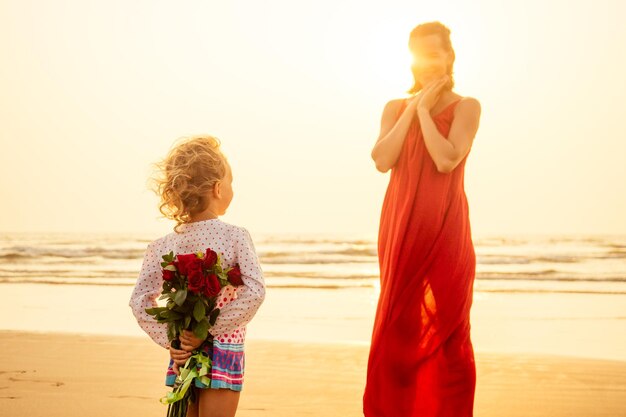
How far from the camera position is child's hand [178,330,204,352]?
8.29 feet

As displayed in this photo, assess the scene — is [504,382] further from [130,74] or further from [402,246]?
[130,74]

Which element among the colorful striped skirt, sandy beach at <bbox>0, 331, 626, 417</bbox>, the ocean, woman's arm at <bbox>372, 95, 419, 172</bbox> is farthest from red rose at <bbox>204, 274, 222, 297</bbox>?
the ocean

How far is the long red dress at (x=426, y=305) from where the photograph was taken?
Answer: 119 inches

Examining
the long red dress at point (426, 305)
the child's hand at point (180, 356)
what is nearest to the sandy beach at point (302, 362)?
the long red dress at point (426, 305)

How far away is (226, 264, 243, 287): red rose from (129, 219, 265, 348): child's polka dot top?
17 mm

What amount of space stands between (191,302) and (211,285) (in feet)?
0.37

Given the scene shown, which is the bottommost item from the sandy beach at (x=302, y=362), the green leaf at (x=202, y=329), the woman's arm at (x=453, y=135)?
the sandy beach at (x=302, y=362)

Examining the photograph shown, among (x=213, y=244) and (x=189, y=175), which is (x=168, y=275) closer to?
(x=213, y=244)

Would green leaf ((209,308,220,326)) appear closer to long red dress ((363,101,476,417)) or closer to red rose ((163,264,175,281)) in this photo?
red rose ((163,264,175,281))

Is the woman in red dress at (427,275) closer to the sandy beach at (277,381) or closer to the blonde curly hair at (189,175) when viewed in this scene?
the blonde curly hair at (189,175)

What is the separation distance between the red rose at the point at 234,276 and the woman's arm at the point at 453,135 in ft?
3.09

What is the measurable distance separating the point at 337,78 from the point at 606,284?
39.9 ft

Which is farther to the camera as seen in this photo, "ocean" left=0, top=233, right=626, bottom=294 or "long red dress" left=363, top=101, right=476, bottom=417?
"ocean" left=0, top=233, right=626, bottom=294

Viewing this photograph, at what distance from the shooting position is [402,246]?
10.1 ft
